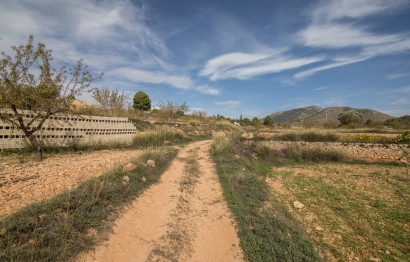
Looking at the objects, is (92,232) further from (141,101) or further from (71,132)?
(141,101)

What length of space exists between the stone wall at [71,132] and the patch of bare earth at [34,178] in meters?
1.38

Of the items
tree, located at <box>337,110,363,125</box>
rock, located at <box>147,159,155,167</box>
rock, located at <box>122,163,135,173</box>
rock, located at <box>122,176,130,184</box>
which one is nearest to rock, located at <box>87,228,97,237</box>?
rock, located at <box>122,176,130,184</box>

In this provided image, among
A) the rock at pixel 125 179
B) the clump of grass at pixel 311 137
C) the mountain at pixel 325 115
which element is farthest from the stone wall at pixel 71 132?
the mountain at pixel 325 115

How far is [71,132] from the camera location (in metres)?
10.8

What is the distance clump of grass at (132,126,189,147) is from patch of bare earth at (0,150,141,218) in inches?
224

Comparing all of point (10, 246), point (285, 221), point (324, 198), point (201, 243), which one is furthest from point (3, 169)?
point (324, 198)

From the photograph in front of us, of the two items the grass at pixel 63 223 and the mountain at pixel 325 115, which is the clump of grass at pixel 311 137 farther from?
the mountain at pixel 325 115

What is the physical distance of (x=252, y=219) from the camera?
4.33 meters

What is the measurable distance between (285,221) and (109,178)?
151 inches

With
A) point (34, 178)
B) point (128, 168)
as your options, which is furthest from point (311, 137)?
point (34, 178)

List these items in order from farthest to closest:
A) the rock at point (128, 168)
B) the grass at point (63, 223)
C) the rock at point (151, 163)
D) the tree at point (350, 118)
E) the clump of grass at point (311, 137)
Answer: the tree at point (350, 118)
the clump of grass at point (311, 137)
the rock at point (151, 163)
the rock at point (128, 168)
the grass at point (63, 223)

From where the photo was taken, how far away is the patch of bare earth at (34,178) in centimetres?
412

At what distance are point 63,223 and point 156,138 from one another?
10958 millimetres

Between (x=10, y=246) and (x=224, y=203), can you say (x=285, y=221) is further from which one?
(x=10, y=246)
